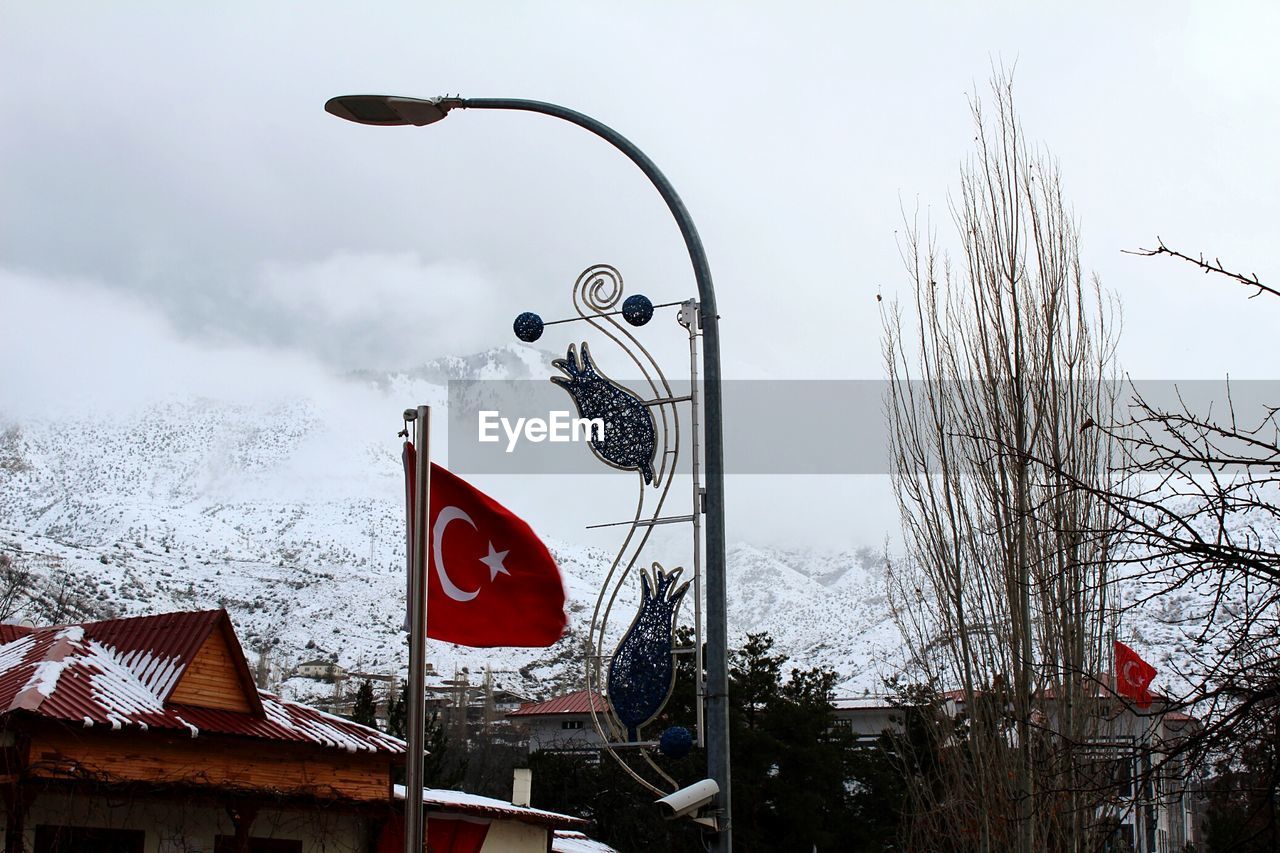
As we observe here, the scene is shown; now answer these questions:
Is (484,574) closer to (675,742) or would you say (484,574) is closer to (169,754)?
(675,742)

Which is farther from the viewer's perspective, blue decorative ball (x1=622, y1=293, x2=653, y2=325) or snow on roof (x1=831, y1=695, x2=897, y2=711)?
snow on roof (x1=831, y1=695, x2=897, y2=711)

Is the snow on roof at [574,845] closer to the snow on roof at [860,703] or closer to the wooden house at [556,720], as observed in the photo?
the wooden house at [556,720]

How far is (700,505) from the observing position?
8.27 m

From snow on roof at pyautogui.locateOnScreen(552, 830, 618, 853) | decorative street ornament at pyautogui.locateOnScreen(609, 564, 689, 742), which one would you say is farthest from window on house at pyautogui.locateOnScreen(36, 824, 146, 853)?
snow on roof at pyautogui.locateOnScreen(552, 830, 618, 853)

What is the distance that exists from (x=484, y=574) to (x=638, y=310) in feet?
6.52

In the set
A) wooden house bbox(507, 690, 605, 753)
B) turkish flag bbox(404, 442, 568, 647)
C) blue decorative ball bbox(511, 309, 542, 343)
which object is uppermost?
blue decorative ball bbox(511, 309, 542, 343)

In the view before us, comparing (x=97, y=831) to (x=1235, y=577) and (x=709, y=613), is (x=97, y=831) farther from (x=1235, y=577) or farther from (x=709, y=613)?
(x=1235, y=577)

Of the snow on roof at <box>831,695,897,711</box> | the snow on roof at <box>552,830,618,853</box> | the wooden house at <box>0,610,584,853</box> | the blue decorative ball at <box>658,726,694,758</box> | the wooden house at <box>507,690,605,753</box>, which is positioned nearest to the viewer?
the blue decorative ball at <box>658,726,694,758</box>

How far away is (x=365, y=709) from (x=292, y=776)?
2079cm

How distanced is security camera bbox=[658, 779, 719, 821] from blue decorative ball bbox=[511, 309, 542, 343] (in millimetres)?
3402

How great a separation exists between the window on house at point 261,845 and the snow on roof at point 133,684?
1.28m

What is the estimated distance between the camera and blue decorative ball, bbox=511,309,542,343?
938cm

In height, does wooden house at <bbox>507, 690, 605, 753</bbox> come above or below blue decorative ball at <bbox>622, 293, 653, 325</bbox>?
below

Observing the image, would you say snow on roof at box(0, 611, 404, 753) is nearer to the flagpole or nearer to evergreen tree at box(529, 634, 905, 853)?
the flagpole
